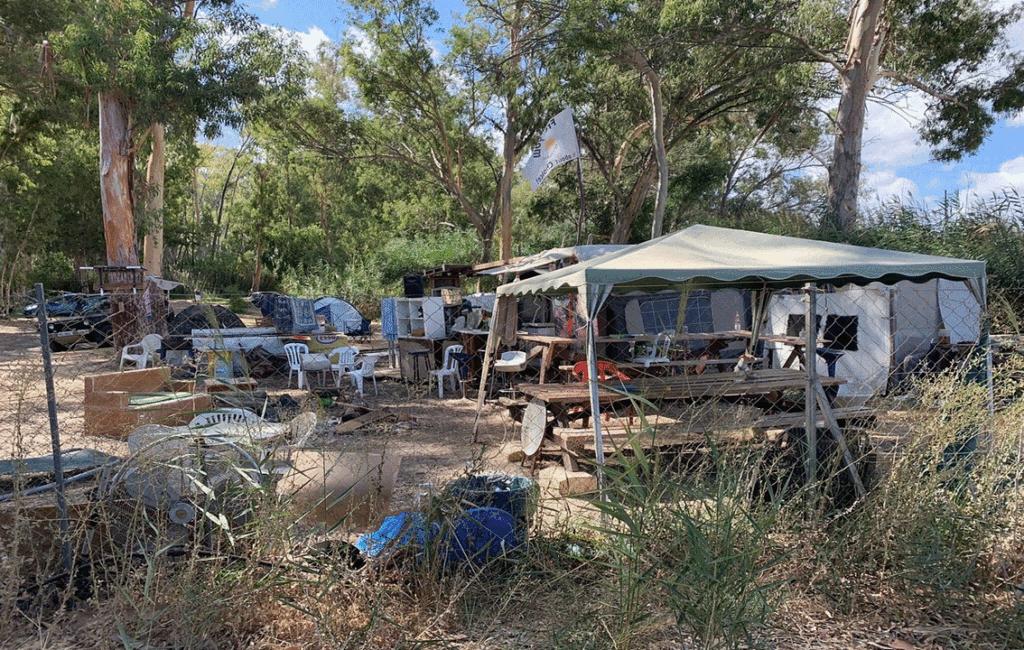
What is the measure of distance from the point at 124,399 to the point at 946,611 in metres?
7.20

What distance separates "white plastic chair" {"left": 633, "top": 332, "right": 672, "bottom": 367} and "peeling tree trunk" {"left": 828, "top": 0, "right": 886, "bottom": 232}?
20.0 feet

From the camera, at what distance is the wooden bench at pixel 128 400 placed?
6.23m

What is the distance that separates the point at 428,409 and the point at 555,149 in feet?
24.3

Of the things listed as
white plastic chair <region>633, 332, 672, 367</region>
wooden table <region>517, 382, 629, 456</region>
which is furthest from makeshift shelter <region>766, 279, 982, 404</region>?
wooden table <region>517, 382, 629, 456</region>

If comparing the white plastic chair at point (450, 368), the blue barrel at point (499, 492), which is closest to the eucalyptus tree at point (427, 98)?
the white plastic chair at point (450, 368)

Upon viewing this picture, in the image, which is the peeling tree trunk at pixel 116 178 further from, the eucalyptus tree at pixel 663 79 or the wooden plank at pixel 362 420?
the eucalyptus tree at pixel 663 79

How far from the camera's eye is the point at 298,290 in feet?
94.1

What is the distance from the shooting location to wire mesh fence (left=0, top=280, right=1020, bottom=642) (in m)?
3.65

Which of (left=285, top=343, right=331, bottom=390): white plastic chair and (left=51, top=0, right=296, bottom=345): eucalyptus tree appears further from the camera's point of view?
(left=51, top=0, right=296, bottom=345): eucalyptus tree

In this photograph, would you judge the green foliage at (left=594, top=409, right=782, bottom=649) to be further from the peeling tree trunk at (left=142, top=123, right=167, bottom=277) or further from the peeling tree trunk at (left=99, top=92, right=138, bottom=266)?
the peeling tree trunk at (left=142, top=123, right=167, bottom=277)

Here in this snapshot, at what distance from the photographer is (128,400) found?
23.7ft

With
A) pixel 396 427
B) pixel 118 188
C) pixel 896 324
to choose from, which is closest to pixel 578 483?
pixel 396 427

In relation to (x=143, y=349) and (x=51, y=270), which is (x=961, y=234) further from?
(x=51, y=270)

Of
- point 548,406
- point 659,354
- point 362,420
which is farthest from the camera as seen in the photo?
point 659,354
